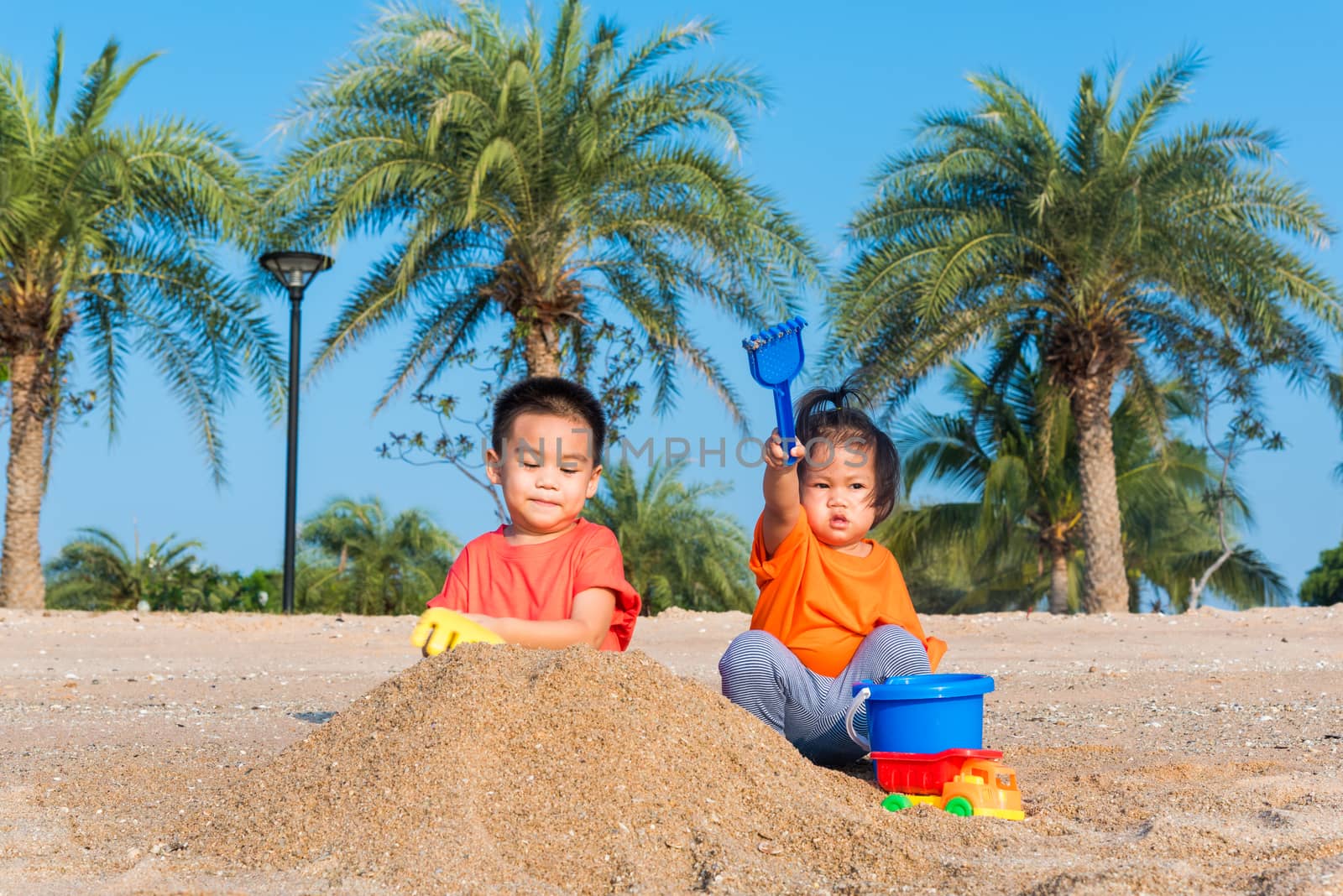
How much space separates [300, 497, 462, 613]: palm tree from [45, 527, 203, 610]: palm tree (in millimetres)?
3093

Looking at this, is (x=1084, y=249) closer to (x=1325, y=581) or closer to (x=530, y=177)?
(x=530, y=177)

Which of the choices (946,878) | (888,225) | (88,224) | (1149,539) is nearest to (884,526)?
(1149,539)

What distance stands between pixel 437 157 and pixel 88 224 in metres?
4.15

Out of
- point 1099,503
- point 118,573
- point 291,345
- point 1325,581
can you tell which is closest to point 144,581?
point 118,573

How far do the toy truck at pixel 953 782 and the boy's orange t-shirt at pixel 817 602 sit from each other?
436 millimetres

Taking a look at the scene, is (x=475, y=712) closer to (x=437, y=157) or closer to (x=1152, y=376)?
(x=437, y=157)

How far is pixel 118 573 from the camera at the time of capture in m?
18.6

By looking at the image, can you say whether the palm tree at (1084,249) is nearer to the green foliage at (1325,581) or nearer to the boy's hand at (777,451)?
the boy's hand at (777,451)

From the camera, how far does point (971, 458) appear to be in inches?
766

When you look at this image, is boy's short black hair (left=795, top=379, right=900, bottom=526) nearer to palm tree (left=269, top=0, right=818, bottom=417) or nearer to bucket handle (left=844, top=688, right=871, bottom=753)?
bucket handle (left=844, top=688, right=871, bottom=753)

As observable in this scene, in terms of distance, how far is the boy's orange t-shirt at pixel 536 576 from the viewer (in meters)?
3.30

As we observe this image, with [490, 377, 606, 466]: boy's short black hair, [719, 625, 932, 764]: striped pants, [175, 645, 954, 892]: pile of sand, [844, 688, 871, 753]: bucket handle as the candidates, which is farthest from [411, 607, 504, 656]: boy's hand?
[844, 688, 871, 753]: bucket handle

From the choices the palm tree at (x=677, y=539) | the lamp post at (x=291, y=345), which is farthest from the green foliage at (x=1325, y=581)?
the lamp post at (x=291, y=345)

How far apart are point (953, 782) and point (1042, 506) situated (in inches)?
661
